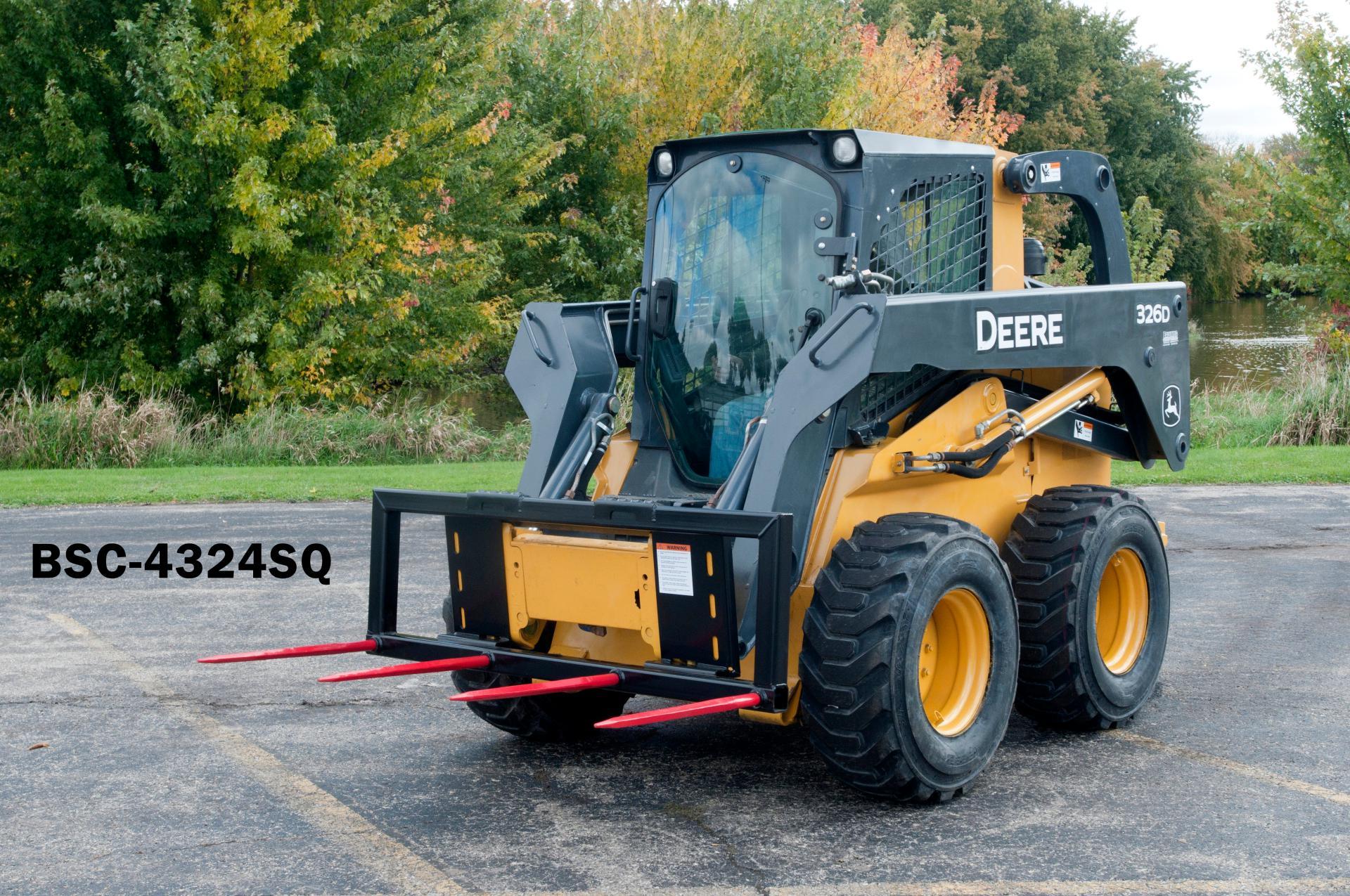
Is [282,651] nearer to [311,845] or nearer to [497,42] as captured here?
[311,845]

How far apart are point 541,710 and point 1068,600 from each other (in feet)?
7.49

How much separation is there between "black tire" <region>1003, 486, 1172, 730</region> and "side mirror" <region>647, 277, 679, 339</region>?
5.81ft

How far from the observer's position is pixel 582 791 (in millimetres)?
5613

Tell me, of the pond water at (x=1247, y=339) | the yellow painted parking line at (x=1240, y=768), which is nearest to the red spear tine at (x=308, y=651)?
the yellow painted parking line at (x=1240, y=768)

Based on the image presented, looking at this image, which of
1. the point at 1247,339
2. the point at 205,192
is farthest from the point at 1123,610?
the point at 1247,339

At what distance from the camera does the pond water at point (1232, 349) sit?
28219 millimetres

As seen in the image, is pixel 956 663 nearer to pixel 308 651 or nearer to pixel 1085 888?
pixel 1085 888

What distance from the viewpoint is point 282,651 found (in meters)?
5.77

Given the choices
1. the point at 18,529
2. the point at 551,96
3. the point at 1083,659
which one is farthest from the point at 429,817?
the point at 551,96

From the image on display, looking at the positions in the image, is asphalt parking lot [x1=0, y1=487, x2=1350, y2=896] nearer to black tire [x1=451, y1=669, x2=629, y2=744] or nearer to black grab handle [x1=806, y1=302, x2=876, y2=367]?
black tire [x1=451, y1=669, x2=629, y2=744]

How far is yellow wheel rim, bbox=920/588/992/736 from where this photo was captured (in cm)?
550

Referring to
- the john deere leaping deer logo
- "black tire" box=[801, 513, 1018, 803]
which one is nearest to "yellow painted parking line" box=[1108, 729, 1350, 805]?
"black tire" box=[801, 513, 1018, 803]

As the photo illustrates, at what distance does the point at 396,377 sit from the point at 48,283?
5558mm

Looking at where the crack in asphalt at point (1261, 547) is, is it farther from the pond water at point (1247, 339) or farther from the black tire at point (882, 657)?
the pond water at point (1247, 339)
